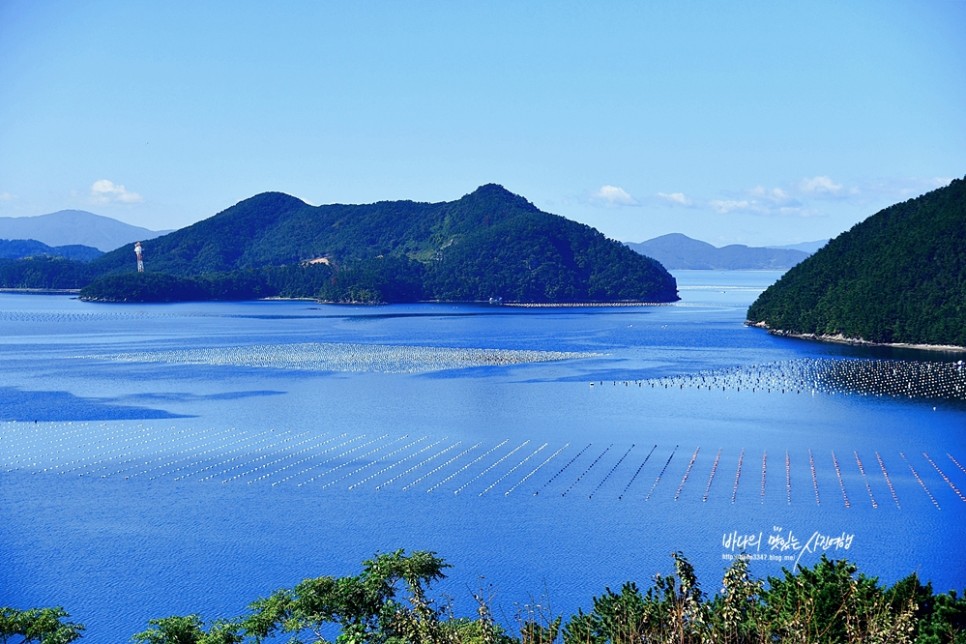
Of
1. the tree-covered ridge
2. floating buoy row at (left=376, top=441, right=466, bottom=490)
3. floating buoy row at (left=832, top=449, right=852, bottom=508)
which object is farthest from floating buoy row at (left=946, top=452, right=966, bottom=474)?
the tree-covered ridge

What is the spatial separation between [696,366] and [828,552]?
46523mm

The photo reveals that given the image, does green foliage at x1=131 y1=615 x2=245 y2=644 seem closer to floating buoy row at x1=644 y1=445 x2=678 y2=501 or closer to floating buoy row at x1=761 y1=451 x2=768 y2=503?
floating buoy row at x1=644 y1=445 x2=678 y2=501

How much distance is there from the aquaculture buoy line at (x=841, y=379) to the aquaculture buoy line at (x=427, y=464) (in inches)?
737

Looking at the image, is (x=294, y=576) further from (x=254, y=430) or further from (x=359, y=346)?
(x=359, y=346)

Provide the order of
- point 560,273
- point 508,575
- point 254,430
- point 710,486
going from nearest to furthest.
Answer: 1. point 508,575
2. point 710,486
3. point 254,430
4. point 560,273

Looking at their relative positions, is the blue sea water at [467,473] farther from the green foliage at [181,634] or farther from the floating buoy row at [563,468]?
the green foliage at [181,634]

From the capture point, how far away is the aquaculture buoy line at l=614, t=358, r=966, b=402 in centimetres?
6069

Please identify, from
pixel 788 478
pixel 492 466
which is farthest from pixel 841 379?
pixel 492 466

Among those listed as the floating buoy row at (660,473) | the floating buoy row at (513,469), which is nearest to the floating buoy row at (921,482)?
the floating buoy row at (660,473)

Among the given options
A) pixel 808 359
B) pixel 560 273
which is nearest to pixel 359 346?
pixel 808 359

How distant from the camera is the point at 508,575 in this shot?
27594mm

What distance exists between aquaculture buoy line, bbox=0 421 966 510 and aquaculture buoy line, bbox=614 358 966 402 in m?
18.7

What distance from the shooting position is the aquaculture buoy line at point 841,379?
199ft

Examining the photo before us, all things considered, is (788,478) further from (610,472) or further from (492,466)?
(492,466)
